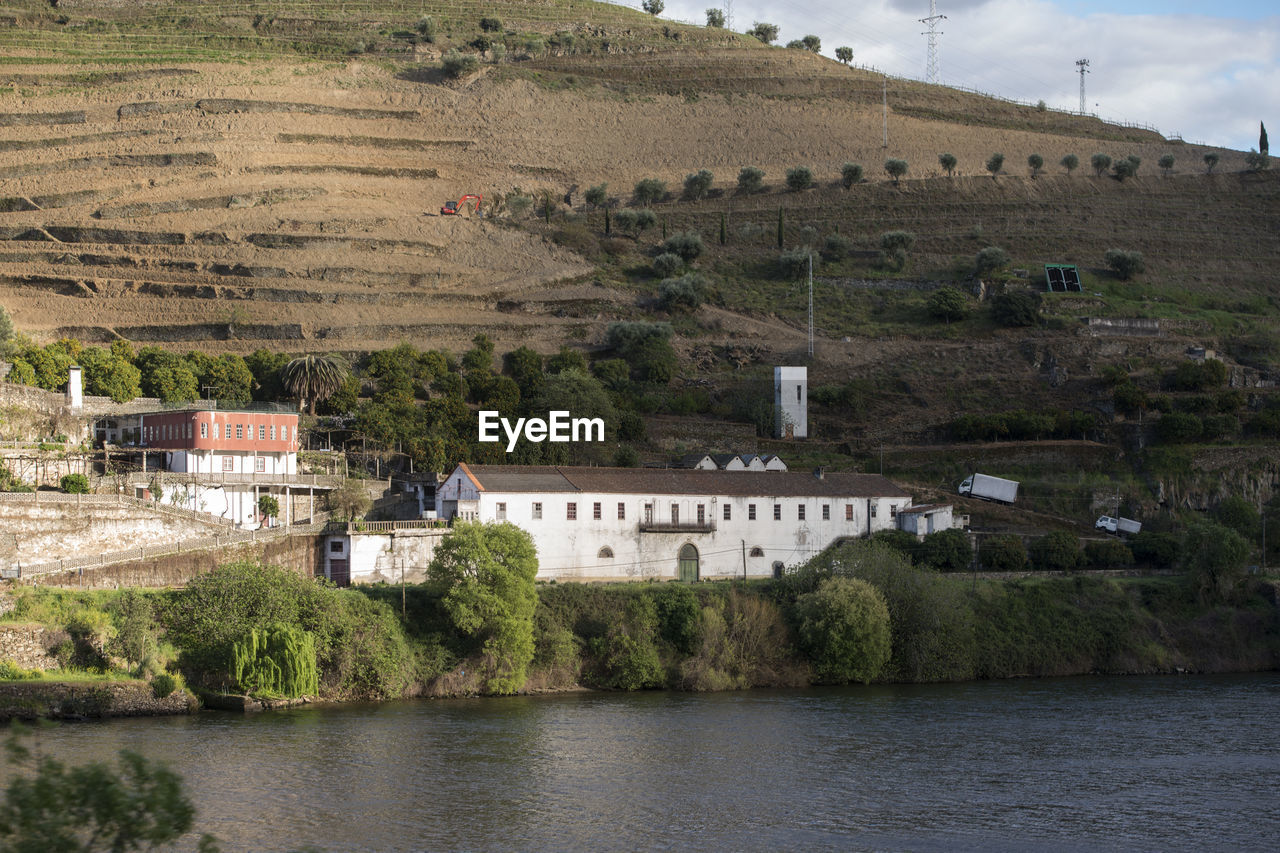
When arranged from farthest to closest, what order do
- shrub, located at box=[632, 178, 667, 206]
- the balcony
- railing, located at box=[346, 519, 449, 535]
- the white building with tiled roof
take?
shrub, located at box=[632, 178, 667, 206] → the balcony → the white building with tiled roof → railing, located at box=[346, 519, 449, 535]

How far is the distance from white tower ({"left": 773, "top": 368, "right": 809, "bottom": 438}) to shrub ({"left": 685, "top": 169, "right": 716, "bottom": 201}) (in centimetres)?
3788

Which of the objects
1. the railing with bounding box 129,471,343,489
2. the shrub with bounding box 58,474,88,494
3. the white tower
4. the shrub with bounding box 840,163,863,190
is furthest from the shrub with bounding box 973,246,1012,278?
the shrub with bounding box 58,474,88,494

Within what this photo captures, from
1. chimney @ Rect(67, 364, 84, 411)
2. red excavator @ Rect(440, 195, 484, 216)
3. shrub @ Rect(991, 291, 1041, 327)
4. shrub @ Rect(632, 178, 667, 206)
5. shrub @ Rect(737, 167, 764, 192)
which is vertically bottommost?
chimney @ Rect(67, 364, 84, 411)

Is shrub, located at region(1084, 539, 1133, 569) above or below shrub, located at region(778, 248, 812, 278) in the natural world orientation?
below

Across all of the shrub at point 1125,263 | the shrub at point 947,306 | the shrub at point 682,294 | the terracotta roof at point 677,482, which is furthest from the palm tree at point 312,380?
the shrub at point 1125,263

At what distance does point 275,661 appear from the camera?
134 ft

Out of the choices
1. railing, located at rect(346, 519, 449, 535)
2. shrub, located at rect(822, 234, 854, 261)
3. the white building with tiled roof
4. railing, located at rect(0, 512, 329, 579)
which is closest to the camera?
railing, located at rect(0, 512, 329, 579)

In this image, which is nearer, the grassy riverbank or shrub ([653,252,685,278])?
the grassy riverbank

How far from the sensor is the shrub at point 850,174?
10969 centimetres

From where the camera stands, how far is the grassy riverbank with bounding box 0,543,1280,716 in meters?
41.0

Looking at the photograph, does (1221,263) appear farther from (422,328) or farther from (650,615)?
(650,615)

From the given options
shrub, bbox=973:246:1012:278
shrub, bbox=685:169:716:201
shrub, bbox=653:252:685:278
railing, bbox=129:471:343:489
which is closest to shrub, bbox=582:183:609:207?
shrub, bbox=685:169:716:201

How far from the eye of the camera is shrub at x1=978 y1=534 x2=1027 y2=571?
56281 millimetres

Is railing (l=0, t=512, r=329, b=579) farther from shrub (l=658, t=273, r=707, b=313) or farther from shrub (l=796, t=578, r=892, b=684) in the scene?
shrub (l=658, t=273, r=707, b=313)
